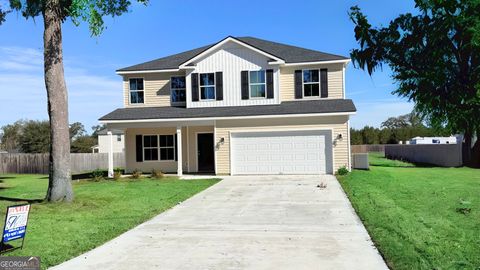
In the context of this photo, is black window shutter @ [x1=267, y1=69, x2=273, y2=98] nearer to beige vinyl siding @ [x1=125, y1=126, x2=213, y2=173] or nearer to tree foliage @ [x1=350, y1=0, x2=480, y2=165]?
beige vinyl siding @ [x1=125, y1=126, x2=213, y2=173]

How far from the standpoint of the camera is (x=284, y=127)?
21969 millimetres

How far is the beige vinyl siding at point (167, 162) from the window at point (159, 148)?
0.22 m

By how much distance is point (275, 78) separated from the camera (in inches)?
920

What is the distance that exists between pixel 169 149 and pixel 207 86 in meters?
4.23

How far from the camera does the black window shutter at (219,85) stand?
2386cm

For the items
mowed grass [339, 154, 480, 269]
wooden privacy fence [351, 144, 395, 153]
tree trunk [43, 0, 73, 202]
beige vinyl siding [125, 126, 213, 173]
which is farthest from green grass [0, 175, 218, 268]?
wooden privacy fence [351, 144, 395, 153]

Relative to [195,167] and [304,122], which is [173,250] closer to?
[304,122]

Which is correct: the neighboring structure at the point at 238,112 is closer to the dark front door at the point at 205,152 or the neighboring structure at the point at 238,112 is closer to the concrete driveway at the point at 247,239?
the dark front door at the point at 205,152

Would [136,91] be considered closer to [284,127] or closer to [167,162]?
[167,162]

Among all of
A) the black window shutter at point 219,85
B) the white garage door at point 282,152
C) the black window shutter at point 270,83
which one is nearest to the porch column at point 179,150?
the white garage door at point 282,152

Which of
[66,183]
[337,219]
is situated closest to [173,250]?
[337,219]

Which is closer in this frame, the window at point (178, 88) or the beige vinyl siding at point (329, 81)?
the beige vinyl siding at point (329, 81)

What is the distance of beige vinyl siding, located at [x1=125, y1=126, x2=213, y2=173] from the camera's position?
24938 millimetres

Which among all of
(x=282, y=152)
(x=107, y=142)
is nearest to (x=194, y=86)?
(x=282, y=152)
